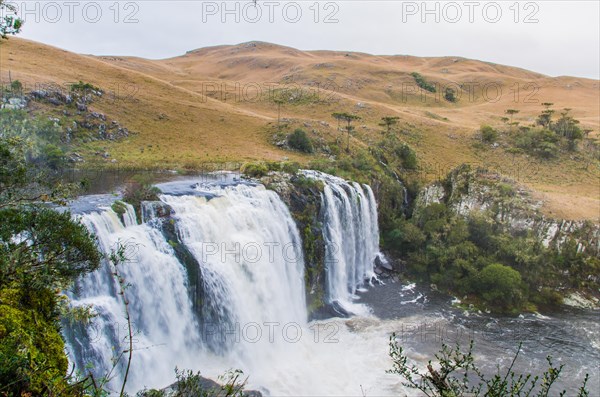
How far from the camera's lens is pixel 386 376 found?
1989cm

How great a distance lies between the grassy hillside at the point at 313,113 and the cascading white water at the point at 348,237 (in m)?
11.2

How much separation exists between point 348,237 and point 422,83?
83812mm

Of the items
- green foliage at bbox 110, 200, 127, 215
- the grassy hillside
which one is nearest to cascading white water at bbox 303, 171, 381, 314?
the grassy hillside

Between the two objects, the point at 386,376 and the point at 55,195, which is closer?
the point at 55,195

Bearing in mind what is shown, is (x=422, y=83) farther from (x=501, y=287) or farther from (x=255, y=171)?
(x=255, y=171)

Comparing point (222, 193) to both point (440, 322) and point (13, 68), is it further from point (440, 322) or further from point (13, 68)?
point (13, 68)

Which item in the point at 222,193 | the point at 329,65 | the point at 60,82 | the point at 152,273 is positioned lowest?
the point at 152,273

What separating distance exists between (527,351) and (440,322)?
15.9 feet

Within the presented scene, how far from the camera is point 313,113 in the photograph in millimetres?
65312

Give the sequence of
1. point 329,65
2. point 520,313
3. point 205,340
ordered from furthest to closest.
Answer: point 329,65
point 520,313
point 205,340

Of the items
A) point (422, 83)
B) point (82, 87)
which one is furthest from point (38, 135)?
point (422, 83)

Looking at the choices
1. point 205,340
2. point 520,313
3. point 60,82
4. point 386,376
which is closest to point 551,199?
point 520,313

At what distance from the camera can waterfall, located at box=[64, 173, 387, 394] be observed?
15.5m

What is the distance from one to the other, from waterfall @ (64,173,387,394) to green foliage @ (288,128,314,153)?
20195mm
